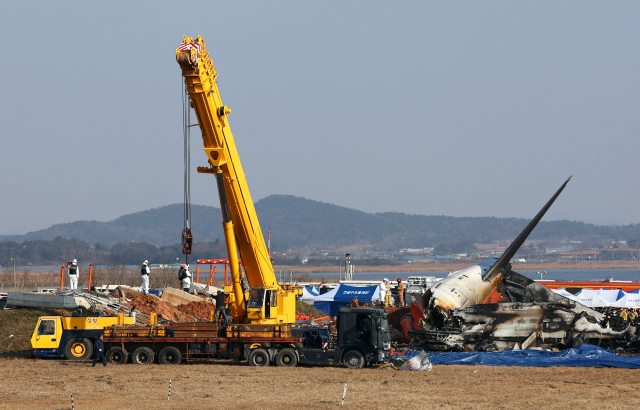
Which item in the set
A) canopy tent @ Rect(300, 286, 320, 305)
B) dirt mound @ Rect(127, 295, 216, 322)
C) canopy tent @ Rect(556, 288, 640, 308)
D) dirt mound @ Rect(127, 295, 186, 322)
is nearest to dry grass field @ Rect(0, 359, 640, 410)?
dirt mound @ Rect(127, 295, 186, 322)

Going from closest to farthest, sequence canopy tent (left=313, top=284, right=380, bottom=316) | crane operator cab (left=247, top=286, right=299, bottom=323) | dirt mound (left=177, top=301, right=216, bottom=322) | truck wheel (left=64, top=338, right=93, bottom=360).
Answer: crane operator cab (left=247, top=286, right=299, bottom=323), truck wheel (left=64, top=338, right=93, bottom=360), dirt mound (left=177, top=301, right=216, bottom=322), canopy tent (left=313, top=284, right=380, bottom=316)

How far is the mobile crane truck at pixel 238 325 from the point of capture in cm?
2180

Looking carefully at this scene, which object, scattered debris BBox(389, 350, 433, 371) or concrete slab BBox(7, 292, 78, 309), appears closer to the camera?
scattered debris BBox(389, 350, 433, 371)

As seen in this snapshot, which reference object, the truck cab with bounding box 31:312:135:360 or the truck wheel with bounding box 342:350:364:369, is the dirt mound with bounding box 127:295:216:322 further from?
the truck wheel with bounding box 342:350:364:369

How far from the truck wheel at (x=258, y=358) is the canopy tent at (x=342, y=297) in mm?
16492

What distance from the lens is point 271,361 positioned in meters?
22.4

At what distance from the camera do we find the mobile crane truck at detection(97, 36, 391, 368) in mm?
21797

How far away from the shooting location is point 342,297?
128ft

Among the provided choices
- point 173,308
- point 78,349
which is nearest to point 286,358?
point 78,349

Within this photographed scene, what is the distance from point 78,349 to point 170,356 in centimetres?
382

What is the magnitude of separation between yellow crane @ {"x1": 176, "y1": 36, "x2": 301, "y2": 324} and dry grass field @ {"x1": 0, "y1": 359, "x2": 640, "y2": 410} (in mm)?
2328

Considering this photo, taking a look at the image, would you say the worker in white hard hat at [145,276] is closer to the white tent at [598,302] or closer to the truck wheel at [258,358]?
the truck wheel at [258,358]

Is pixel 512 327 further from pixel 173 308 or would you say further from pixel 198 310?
pixel 198 310

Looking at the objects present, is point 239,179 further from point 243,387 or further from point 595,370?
point 595,370
